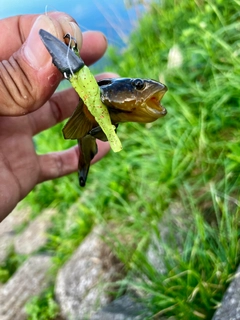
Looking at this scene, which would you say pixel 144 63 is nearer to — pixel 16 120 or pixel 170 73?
pixel 170 73

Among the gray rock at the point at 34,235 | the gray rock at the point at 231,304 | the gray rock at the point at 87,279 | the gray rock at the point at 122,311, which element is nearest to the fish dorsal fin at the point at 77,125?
the gray rock at the point at 231,304

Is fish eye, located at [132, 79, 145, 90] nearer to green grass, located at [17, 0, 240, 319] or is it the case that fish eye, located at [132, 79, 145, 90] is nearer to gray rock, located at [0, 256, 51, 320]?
green grass, located at [17, 0, 240, 319]

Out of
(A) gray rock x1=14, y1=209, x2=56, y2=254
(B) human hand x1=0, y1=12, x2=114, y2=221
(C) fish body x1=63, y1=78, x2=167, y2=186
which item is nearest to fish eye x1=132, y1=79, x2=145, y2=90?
(C) fish body x1=63, y1=78, x2=167, y2=186

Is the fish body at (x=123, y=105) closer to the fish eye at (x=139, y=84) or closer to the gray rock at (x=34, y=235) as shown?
the fish eye at (x=139, y=84)

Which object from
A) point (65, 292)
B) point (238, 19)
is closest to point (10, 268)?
point (65, 292)

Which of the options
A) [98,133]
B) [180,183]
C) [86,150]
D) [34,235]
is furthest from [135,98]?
[34,235]
